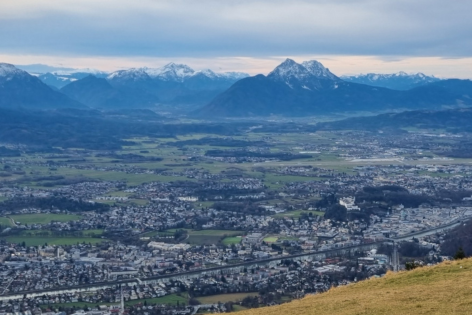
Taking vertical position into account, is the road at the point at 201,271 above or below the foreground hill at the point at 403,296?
below

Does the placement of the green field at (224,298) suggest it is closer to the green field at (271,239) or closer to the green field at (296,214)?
the green field at (271,239)

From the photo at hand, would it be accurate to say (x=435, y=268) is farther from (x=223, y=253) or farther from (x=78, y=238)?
(x=78, y=238)

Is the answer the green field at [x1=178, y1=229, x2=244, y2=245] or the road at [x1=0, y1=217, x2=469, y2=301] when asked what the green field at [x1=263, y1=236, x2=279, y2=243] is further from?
the road at [x1=0, y1=217, x2=469, y2=301]

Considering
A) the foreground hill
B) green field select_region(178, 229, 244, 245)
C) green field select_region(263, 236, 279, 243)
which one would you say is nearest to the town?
green field select_region(263, 236, 279, 243)

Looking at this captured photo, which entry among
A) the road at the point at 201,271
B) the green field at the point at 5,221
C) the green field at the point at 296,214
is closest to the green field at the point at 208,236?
the road at the point at 201,271

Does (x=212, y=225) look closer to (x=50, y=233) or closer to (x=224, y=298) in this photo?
(x=50, y=233)

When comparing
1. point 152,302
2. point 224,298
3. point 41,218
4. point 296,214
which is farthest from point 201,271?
point 41,218

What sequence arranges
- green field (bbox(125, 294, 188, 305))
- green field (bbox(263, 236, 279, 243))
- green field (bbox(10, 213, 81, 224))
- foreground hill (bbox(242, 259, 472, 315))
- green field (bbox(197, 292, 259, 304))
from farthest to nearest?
green field (bbox(10, 213, 81, 224)) < green field (bbox(263, 236, 279, 243)) < green field (bbox(125, 294, 188, 305)) < green field (bbox(197, 292, 259, 304)) < foreground hill (bbox(242, 259, 472, 315))
